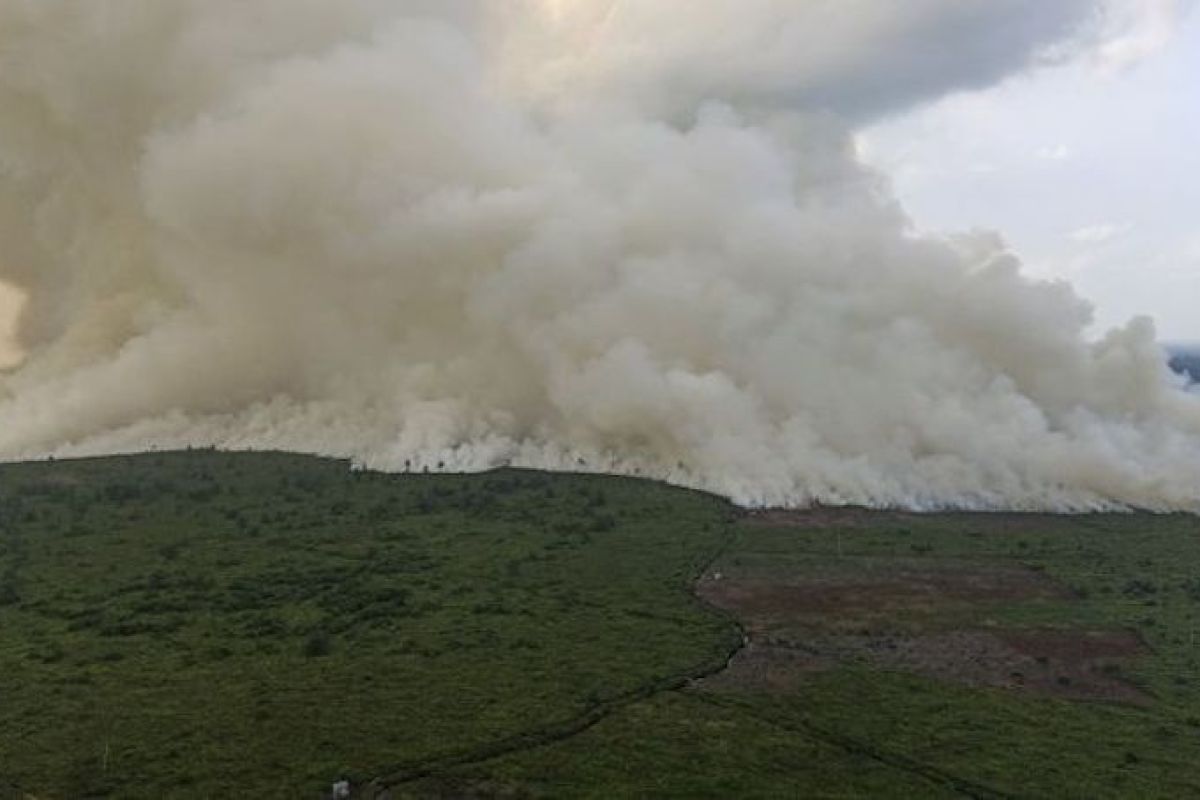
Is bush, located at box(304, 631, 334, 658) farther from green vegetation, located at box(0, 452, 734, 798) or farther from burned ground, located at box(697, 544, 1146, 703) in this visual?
burned ground, located at box(697, 544, 1146, 703)

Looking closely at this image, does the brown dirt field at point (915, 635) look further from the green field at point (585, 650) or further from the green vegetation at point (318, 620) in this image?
the green vegetation at point (318, 620)

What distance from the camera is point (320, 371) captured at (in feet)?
314

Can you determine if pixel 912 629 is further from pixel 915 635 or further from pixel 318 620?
pixel 318 620

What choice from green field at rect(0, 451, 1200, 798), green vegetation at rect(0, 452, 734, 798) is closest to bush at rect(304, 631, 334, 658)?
green field at rect(0, 451, 1200, 798)

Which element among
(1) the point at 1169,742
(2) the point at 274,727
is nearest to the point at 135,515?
(2) the point at 274,727

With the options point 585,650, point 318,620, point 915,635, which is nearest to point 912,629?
point 915,635

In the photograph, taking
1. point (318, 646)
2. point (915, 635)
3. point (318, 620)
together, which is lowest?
point (318, 646)

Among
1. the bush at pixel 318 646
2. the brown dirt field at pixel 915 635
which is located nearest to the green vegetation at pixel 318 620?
the bush at pixel 318 646

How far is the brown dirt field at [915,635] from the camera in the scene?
133 ft

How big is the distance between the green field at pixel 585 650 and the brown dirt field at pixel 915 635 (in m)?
0.16

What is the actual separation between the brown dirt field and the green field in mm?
161

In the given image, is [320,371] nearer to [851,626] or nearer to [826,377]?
[826,377]

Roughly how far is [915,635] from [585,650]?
1239cm

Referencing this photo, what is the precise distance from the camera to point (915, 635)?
45.2m
